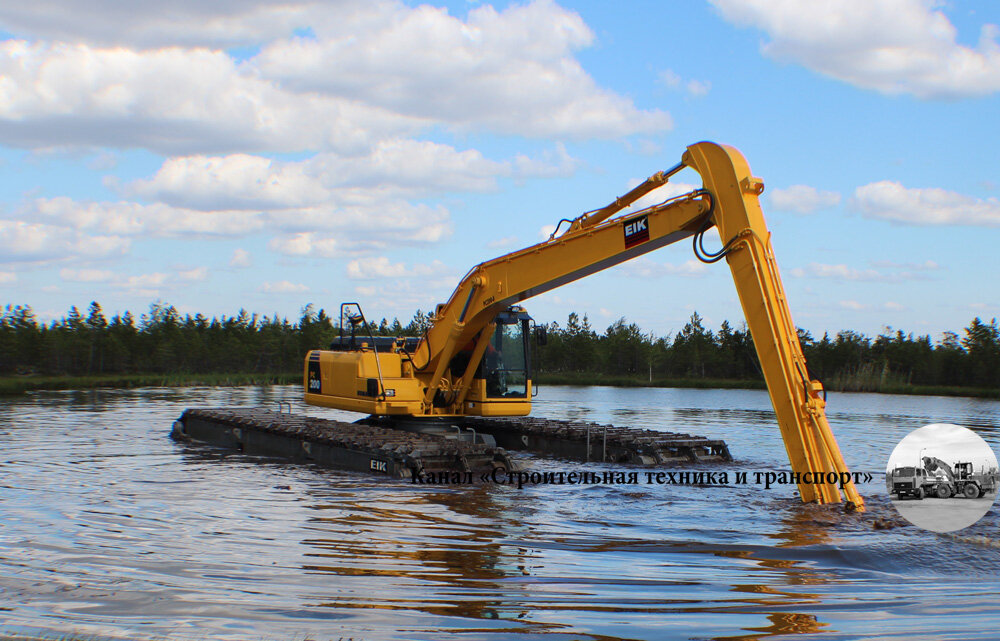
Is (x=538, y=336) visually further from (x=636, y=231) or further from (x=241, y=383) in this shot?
(x=241, y=383)

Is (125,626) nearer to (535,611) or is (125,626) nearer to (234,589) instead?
(234,589)

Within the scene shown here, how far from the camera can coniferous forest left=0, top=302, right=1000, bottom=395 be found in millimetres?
69500

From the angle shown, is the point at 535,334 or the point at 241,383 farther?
the point at 241,383

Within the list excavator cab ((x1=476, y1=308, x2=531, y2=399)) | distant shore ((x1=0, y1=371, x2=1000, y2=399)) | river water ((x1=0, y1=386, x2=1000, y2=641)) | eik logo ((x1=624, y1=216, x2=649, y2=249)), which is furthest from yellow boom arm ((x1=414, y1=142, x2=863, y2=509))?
distant shore ((x1=0, y1=371, x2=1000, y2=399))

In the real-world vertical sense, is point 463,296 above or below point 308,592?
above

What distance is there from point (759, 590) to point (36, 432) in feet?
70.7

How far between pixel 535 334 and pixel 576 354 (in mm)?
75101

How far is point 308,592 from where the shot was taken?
6844mm

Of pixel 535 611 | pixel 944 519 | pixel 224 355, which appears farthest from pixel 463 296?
pixel 224 355
